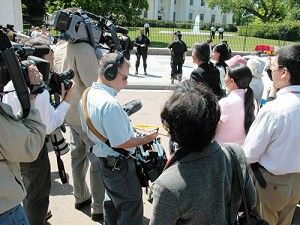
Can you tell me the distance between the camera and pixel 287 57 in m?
2.80

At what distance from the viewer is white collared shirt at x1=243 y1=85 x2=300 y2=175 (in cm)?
273

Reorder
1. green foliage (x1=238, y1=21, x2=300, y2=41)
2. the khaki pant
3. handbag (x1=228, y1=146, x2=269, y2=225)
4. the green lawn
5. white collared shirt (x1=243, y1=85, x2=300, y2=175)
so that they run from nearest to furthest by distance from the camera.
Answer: handbag (x1=228, y1=146, x2=269, y2=225), white collared shirt (x1=243, y1=85, x2=300, y2=175), the khaki pant, the green lawn, green foliage (x1=238, y1=21, x2=300, y2=41)

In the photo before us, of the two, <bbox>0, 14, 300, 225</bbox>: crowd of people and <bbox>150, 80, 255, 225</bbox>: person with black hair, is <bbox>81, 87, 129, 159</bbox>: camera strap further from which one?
<bbox>150, 80, 255, 225</bbox>: person with black hair

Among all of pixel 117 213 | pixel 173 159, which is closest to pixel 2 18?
pixel 117 213

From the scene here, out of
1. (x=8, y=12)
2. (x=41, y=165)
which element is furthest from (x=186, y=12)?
(x=41, y=165)

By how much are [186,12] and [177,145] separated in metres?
92.3

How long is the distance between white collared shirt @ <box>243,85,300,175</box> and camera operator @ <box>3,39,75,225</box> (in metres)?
1.51

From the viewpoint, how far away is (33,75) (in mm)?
Answer: 2248

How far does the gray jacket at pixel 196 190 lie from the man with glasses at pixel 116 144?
44.7 inches

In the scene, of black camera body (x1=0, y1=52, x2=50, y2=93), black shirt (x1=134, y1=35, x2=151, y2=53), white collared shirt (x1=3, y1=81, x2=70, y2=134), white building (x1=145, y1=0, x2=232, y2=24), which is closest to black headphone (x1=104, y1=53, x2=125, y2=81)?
white collared shirt (x1=3, y1=81, x2=70, y2=134)

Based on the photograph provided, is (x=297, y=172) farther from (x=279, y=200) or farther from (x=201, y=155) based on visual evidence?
(x=201, y=155)

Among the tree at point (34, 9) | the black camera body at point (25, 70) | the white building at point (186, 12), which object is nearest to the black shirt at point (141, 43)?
the black camera body at point (25, 70)

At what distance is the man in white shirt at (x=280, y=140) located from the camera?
9.02ft

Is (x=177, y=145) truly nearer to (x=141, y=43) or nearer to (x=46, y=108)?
(x=46, y=108)
